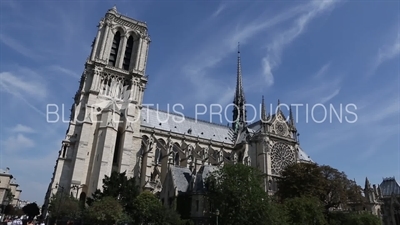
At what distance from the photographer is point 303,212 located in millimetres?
31422

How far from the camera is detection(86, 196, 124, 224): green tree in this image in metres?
28.2

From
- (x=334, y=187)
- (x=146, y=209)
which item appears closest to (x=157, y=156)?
(x=146, y=209)

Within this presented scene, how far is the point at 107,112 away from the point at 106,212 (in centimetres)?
2118

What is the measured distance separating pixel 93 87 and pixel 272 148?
3372 cm

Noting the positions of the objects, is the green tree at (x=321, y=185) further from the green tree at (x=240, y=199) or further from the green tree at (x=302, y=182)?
the green tree at (x=240, y=199)

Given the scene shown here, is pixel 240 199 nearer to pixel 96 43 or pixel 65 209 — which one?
pixel 65 209

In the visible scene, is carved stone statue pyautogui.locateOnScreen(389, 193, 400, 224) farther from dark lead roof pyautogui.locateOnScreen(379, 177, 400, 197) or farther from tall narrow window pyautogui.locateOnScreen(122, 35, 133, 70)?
tall narrow window pyautogui.locateOnScreen(122, 35, 133, 70)

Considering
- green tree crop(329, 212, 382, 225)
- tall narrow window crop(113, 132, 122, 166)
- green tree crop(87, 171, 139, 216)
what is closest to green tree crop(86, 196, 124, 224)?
green tree crop(87, 171, 139, 216)

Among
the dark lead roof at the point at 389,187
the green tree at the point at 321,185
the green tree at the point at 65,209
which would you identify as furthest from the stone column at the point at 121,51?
the dark lead roof at the point at 389,187

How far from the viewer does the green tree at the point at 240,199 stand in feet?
90.0

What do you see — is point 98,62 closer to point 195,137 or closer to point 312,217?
point 195,137

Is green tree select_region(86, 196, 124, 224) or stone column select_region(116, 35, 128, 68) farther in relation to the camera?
stone column select_region(116, 35, 128, 68)

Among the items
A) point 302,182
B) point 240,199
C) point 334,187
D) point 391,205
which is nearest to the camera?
point 240,199

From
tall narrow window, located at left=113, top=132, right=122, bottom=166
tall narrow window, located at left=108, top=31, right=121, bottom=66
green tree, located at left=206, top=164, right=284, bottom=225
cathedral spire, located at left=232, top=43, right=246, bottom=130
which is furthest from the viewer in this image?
cathedral spire, located at left=232, top=43, right=246, bottom=130
